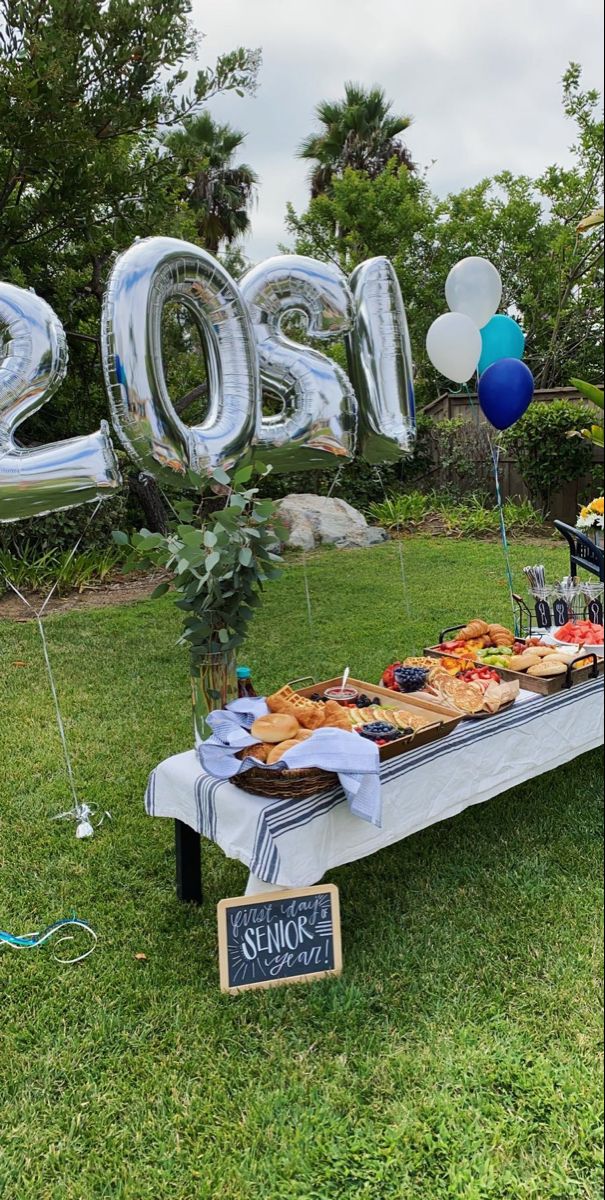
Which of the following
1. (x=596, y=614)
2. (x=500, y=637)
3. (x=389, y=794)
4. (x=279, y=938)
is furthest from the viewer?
(x=596, y=614)

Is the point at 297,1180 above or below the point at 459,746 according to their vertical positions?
below

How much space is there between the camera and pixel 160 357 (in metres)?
2.51

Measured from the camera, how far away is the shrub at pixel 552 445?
929 cm

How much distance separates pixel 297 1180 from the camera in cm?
173

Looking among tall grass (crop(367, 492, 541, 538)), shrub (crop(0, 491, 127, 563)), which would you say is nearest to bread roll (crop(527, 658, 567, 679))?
shrub (crop(0, 491, 127, 563))

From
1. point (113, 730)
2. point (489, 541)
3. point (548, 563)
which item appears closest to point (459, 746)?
point (113, 730)

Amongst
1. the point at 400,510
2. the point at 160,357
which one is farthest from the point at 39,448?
the point at 400,510

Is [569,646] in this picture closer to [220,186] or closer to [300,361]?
[300,361]

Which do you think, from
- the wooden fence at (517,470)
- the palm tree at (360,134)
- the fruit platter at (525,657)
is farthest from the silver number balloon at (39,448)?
the palm tree at (360,134)

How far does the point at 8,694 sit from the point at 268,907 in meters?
3.15

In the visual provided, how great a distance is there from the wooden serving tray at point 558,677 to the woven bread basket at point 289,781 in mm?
1117

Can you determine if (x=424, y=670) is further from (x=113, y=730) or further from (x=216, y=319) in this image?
(x=113, y=730)

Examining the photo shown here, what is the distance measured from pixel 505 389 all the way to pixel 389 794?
103 inches

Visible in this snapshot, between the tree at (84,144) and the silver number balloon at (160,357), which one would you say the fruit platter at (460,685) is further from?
the tree at (84,144)
